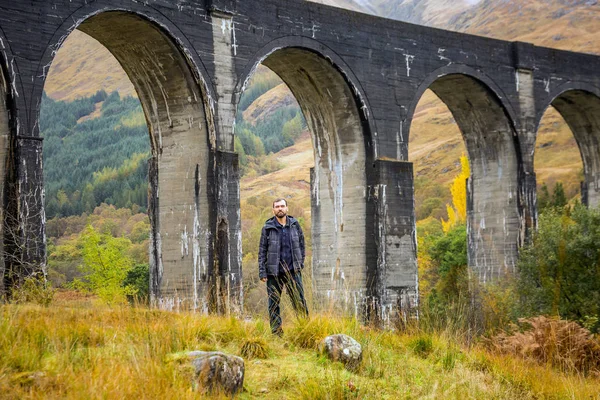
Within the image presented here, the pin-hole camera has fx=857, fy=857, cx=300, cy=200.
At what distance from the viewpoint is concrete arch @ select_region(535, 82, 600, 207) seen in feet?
80.4

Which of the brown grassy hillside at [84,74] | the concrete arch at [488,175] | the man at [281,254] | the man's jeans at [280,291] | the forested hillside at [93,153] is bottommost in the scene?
the man's jeans at [280,291]

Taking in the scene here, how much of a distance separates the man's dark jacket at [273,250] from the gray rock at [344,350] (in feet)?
5.39

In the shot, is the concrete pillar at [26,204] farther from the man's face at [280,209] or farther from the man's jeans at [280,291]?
the man's face at [280,209]

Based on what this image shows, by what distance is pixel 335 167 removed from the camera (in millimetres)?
19094

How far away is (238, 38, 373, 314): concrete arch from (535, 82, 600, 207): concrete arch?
8236 millimetres


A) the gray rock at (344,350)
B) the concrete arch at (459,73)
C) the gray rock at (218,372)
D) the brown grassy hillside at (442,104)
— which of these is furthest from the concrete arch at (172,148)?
the brown grassy hillside at (442,104)

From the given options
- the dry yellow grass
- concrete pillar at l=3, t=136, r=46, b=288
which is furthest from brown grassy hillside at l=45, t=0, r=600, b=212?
the dry yellow grass

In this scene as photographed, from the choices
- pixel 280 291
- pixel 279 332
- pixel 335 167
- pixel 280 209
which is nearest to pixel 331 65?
pixel 335 167

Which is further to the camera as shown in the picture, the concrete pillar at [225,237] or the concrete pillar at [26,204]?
the concrete pillar at [225,237]

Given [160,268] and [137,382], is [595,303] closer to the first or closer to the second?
[160,268]

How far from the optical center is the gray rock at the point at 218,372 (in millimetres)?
6637

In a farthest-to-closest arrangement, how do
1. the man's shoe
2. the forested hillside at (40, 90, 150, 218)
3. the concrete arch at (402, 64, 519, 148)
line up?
the forested hillside at (40, 90, 150, 218), the concrete arch at (402, 64, 519, 148), the man's shoe

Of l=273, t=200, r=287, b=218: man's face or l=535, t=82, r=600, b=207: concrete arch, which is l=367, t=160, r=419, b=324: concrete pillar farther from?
l=273, t=200, r=287, b=218: man's face

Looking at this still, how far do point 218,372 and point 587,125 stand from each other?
2106 cm
